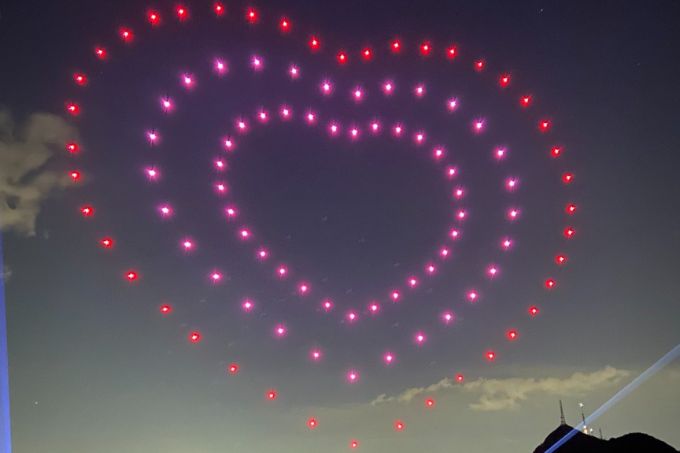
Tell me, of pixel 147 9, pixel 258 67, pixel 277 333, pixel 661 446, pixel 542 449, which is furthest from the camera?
pixel 542 449

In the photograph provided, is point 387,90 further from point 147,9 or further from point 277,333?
point 277,333

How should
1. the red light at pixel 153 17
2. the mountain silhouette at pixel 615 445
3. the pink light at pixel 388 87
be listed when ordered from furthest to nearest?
the mountain silhouette at pixel 615 445, the pink light at pixel 388 87, the red light at pixel 153 17

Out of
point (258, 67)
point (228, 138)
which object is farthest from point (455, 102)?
point (228, 138)

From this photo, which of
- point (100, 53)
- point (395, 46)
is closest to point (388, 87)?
point (395, 46)

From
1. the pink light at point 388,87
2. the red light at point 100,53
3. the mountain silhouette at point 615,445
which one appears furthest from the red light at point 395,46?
the mountain silhouette at point 615,445

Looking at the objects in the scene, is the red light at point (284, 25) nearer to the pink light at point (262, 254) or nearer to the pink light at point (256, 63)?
the pink light at point (256, 63)

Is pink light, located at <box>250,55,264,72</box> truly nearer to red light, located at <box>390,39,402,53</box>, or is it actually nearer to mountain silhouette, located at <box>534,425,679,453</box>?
red light, located at <box>390,39,402,53</box>
